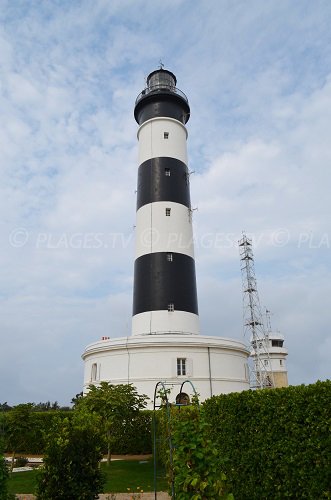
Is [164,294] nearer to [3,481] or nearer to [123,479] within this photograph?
[123,479]

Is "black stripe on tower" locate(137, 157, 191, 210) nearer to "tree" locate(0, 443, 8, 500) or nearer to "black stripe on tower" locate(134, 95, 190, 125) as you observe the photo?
"black stripe on tower" locate(134, 95, 190, 125)

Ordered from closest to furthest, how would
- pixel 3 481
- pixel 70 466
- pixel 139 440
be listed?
pixel 3 481 < pixel 70 466 < pixel 139 440

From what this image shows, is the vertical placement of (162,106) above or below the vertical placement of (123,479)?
above

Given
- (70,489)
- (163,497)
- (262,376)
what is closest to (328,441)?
(70,489)

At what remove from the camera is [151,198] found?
2595 cm

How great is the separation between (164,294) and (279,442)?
1679 cm

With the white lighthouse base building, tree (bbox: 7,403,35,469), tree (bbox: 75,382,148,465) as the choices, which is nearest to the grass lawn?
tree (bbox: 75,382,148,465)

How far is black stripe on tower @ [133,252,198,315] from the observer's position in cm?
2336

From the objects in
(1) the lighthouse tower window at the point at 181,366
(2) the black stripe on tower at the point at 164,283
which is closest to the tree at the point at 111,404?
(1) the lighthouse tower window at the point at 181,366

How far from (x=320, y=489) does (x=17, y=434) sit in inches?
505

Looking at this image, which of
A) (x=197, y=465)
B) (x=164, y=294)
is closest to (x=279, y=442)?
(x=197, y=465)

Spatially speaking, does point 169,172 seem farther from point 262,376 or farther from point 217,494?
point 262,376

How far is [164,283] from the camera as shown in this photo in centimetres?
2353

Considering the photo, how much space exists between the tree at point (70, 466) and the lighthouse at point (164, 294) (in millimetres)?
12440
